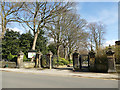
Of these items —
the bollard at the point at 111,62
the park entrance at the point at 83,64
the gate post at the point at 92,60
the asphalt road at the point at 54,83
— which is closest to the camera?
the asphalt road at the point at 54,83

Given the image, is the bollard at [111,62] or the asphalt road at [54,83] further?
the bollard at [111,62]

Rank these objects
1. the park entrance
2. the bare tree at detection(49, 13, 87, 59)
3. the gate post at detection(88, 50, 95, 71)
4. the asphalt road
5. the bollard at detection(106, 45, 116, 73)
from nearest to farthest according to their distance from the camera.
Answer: the asphalt road, the bollard at detection(106, 45, 116, 73), the gate post at detection(88, 50, 95, 71), the park entrance, the bare tree at detection(49, 13, 87, 59)

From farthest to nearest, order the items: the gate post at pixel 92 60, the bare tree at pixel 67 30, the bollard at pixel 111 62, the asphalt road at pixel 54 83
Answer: the bare tree at pixel 67 30, the gate post at pixel 92 60, the bollard at pixel 111 62, the asphalt road at pixel 54 83

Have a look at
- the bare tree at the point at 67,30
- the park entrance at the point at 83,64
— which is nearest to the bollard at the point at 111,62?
the park entrance at the point at 83,64

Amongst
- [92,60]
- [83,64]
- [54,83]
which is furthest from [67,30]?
[54,83]

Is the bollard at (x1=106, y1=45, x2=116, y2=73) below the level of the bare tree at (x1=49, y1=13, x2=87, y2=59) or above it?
below

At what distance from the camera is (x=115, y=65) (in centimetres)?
1428

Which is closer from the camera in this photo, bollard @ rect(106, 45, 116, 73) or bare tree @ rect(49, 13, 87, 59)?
bollard @ rect(106, 45, 116, 73)

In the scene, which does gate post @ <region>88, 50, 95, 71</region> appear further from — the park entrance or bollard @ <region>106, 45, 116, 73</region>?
bollard @ <region>106, 45, 116, 73</region>

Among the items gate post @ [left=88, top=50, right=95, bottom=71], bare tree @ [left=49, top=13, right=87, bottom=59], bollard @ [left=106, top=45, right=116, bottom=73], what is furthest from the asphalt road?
bare tree @ [left=49, top=13, right=87, bottom=59]

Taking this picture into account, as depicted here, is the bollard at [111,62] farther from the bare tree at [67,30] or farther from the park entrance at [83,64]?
the bare tree at [67,30]

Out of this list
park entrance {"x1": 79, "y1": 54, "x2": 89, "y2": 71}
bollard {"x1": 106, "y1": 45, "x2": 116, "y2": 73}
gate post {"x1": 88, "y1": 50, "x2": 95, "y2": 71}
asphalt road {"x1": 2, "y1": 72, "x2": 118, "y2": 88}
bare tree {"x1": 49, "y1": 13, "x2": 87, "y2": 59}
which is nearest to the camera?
asphalt road {"x1": 2, "y1": 72, "x2": 118, "y2": 88}

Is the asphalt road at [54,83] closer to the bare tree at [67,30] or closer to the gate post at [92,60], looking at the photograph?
the gate post at [92,60]

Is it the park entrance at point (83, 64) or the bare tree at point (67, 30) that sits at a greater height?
the bare tree at point (67, 30)
